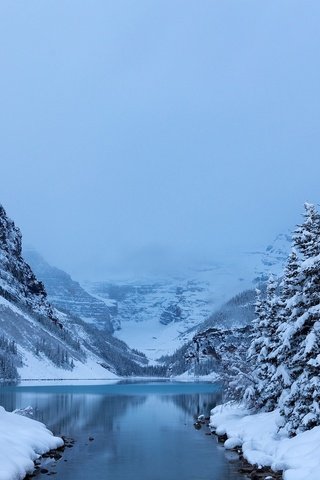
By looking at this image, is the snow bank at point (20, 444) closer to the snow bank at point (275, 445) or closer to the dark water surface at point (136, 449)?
the dark water surface at point (136, 449)

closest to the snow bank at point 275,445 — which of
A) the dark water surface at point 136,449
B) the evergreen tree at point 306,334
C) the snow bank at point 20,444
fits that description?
the evergreen tree at point 306,334

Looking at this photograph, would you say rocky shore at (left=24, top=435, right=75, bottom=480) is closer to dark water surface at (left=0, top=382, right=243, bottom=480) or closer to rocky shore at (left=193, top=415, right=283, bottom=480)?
dark water surface at (left=0, top=382, right=243, bottom=480)

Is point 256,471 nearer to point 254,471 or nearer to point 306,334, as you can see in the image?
point 254,471

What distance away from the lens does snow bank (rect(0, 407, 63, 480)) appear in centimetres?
3475

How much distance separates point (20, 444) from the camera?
1688 inches

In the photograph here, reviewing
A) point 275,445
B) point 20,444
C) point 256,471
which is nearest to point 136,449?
point 20,444

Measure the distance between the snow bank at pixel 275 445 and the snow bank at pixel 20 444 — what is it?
1507cm

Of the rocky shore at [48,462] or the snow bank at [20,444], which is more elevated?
the snow bank at [20,444]

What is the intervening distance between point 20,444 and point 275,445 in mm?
18090

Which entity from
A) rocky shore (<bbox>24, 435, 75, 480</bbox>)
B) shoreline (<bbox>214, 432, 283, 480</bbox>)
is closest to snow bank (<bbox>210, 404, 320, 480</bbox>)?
shoreline (<bbox>214, 432, 283, 480</bbox>)

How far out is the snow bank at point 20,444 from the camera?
114 ft

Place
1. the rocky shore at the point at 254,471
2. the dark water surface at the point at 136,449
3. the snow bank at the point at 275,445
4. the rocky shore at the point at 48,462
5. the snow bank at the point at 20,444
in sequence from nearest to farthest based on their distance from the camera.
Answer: the snow bank at the point at 275,445, the snow bank at the point at 20,444, the rocky shore at the point at 254,471, the rocky shore at the point at 48,462, the dark water surface at the point at 136,449

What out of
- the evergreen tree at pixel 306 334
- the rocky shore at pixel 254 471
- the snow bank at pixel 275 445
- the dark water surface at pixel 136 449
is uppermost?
the evergreen tree at pixel 306 334

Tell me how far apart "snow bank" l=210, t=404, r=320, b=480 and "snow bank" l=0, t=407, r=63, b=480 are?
593 inches
